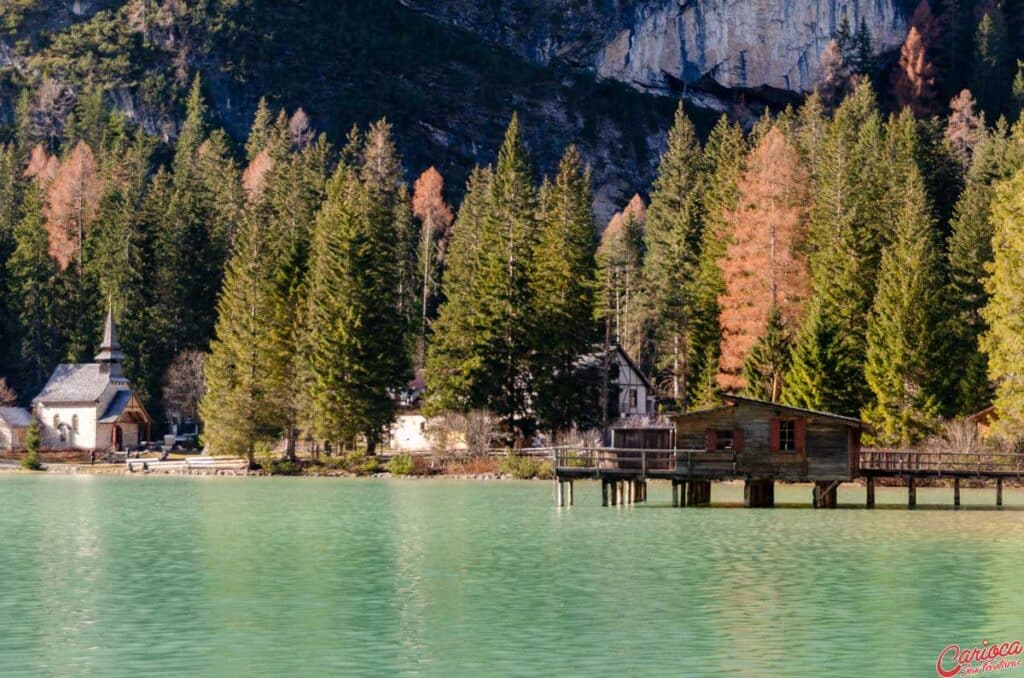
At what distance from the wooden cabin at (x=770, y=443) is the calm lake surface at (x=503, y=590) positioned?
1.81 meters

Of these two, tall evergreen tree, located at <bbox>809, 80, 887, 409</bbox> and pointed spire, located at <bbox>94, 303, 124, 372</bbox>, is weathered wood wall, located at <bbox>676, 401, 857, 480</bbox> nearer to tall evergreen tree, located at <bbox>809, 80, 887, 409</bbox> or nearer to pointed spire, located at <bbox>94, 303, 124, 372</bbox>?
tall evergreen tree, located at <bbox>809, 80, 887, 409</bbox>

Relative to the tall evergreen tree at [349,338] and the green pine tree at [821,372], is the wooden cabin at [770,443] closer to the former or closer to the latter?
the green pine tree at [821,372]

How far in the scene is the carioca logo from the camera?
26.8 metres

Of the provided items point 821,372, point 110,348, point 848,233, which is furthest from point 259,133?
point 821,372

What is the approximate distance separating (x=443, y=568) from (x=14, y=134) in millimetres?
153098

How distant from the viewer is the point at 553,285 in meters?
101

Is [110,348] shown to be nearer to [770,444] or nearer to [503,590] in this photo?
[770,444]

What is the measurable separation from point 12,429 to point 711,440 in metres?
68.2

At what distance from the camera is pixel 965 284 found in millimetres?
92188

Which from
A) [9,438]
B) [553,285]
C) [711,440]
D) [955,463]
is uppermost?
[553,285]

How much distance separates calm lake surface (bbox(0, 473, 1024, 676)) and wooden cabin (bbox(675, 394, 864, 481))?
181 cm

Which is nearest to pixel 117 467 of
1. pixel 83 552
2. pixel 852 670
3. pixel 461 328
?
pixel 461 328

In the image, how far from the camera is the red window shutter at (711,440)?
210ft

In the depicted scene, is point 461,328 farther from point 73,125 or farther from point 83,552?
point 73,125
